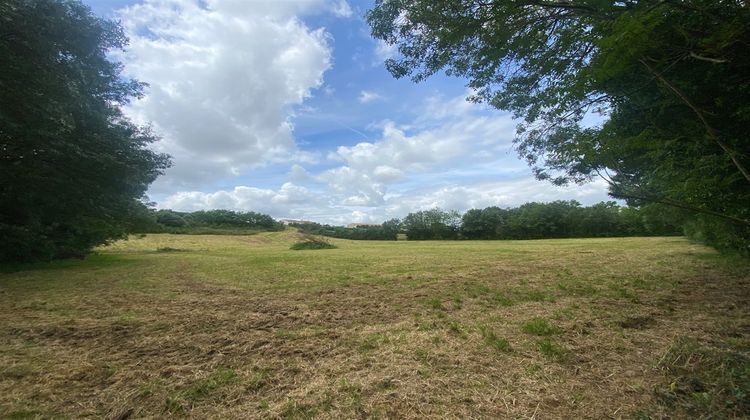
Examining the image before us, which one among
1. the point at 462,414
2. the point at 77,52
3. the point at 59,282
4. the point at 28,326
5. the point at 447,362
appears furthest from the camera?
the point at 77,52

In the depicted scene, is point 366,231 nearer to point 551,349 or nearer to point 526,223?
point 526,223

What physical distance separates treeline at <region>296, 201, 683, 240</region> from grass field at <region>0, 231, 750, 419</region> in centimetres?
6502

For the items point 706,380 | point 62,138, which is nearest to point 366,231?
point 62,138

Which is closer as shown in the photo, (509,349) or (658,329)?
(509,349)

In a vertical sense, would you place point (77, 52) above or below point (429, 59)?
above

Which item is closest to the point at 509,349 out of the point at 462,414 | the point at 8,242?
the point at 462,414

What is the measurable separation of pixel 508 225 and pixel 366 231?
2986 centimetres

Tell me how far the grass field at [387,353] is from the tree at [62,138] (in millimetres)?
6344

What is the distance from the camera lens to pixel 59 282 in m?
10.8

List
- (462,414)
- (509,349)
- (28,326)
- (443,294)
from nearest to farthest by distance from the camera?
(462,414), (509,349), (28,326), (443,294)

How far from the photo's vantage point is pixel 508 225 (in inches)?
2835

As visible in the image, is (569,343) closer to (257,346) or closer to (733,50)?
(257,346)

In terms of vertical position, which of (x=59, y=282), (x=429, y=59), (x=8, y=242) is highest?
(x=429, y=59)

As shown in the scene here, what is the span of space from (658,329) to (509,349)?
2333 millimetres
